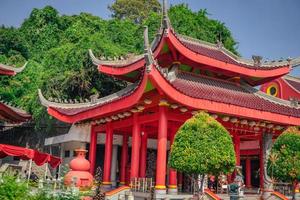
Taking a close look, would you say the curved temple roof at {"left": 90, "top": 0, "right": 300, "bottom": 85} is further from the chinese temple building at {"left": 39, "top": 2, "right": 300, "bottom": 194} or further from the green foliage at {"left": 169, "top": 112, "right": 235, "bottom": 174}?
the green foliage at {"left": 169, "top": 112, "right": 235, "bottom": 174}

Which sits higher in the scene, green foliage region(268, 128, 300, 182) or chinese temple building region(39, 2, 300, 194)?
chinese temple building region(39, 2, 300, 194)

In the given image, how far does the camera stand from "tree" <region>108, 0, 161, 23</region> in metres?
58.8

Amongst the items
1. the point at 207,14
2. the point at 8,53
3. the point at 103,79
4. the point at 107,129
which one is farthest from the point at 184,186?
the point at 207,14

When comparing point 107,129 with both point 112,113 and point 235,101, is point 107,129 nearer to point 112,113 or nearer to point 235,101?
point 112,113

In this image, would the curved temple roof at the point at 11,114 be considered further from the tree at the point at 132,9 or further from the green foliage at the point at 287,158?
the tree at the point at 132,9

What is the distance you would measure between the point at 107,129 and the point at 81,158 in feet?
7.37

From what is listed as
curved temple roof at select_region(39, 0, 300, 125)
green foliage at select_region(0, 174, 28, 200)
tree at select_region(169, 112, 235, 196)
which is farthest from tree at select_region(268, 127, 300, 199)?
green foliage at select_region(0, 174, 28, 200)

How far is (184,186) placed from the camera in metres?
19.8

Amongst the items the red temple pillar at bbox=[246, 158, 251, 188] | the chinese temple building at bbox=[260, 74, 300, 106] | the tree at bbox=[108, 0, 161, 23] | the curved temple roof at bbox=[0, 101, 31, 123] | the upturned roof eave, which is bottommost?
the red temple pillar at bbox=[246, 158, 251, 188]

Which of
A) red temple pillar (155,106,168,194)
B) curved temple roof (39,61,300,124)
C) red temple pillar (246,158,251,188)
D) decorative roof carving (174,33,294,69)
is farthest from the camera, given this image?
red temple pillar (246,158,251,188)

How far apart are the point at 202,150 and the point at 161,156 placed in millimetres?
3267

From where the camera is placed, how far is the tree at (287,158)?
14086 millimetres

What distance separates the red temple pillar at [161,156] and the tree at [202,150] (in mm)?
2458

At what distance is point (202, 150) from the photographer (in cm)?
1170
